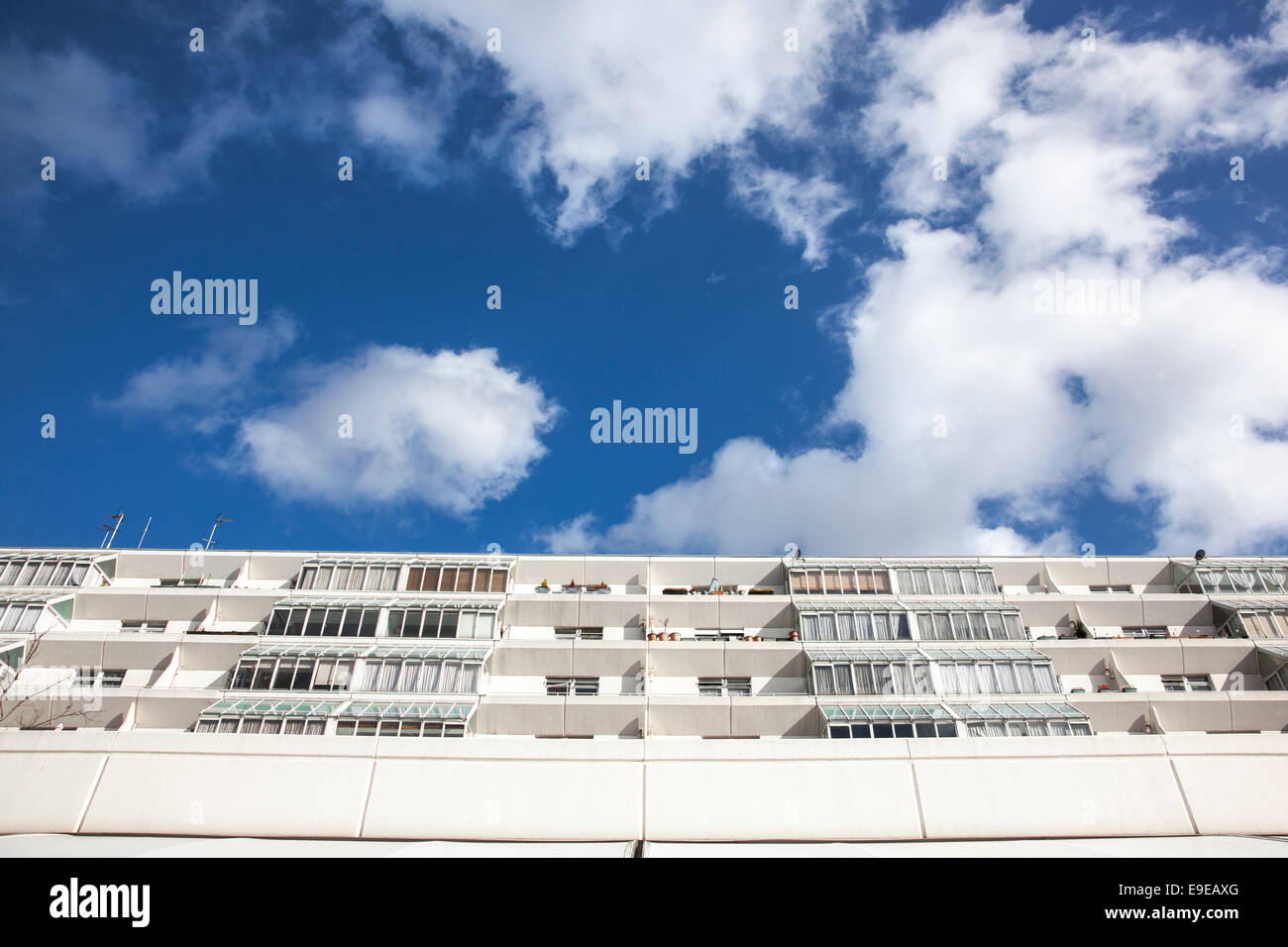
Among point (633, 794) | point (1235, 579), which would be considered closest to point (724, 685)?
point (633, 794)

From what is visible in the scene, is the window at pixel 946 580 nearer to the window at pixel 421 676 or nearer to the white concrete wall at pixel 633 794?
the white concrete wall at pixel 633 794

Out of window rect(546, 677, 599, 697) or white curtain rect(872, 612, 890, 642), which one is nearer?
window rect(546, 677, 599, 697)

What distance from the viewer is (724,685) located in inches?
1492

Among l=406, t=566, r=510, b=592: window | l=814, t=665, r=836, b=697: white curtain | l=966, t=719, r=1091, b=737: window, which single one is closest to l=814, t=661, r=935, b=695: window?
l=814, t=665, r=836, b=697: white curtain

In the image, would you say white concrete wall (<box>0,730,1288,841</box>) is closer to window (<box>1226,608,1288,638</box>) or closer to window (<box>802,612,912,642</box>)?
window (<box>802,612,912,642</box>)

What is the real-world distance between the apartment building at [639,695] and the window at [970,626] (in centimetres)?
16

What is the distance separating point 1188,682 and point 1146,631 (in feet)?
14.1

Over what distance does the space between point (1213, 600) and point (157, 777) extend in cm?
5196

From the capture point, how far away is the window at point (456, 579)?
43.0 m

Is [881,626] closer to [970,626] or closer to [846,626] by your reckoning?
[846,626]

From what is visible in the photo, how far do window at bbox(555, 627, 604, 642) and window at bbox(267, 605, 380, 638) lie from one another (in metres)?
10.4

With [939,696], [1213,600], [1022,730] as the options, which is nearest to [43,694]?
[939,696]

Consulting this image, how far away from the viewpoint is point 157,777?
18.8m

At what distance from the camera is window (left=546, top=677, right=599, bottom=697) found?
37594mm
